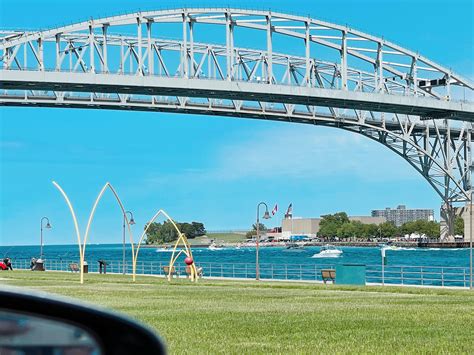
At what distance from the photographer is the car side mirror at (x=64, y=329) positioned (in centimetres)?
126

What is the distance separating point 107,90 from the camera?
2141 inches

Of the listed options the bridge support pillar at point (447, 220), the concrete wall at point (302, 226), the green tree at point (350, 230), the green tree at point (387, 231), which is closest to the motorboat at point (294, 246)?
the green tree at point (350, 230)

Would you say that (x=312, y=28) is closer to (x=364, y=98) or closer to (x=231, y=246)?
(x=364, y=98)

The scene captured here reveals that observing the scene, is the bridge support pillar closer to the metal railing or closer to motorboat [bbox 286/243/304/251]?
the metal railing

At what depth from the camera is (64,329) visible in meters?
1.31

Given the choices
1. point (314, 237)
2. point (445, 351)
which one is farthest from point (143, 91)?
point (314, 237)

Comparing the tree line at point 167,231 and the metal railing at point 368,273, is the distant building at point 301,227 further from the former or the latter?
the metal railing at point 368,273

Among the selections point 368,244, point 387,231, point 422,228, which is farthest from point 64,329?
point 387,231

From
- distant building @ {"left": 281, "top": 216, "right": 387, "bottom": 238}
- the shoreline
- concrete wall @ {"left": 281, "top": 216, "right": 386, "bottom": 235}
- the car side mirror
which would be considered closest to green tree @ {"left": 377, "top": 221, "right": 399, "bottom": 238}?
the shoreline

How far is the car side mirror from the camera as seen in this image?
1.26 m

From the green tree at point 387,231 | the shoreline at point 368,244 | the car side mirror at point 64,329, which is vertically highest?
the green tree at point 387,231

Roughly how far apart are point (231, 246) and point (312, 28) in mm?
133765

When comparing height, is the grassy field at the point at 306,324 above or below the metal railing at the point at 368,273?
above

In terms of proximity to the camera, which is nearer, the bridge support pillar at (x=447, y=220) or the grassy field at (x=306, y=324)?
the grassy field at (x=306, y=324)
